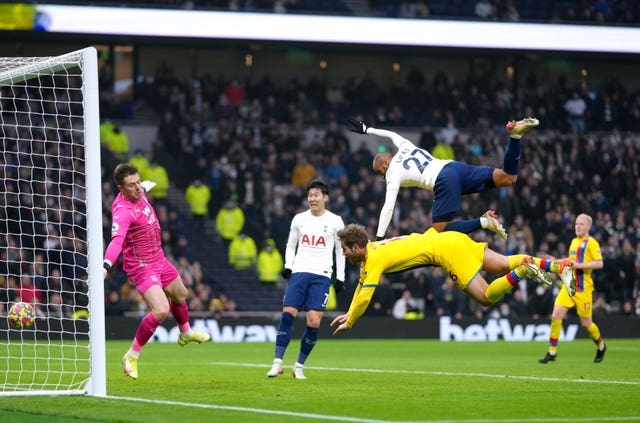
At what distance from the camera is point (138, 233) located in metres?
13.4

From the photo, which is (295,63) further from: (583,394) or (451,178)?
(583,394)

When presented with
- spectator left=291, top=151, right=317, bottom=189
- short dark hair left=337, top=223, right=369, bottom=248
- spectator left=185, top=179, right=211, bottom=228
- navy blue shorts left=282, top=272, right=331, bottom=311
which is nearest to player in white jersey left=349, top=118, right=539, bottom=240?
navy blue shorts left=282, top=272, right=331, bottom=311

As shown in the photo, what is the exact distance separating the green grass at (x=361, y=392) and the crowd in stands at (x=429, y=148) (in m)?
10.3

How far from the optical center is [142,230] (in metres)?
13.4

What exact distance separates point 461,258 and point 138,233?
151 inches

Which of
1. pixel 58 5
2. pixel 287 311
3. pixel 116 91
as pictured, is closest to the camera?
pixel 287 311

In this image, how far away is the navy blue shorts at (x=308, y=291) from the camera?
572 inches

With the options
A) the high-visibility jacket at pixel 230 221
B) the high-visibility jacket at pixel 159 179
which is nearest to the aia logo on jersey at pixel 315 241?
the high-visibility jacket at pixel 230 221

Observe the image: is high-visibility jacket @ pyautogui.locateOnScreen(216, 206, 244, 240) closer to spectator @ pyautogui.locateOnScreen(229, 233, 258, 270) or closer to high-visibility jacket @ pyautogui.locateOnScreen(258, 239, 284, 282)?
spectator @ pyautogui.locateOnScreen(229, 233, 258, 270)

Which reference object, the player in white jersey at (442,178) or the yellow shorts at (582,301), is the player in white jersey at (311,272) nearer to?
the player in white jersey at (442,178)

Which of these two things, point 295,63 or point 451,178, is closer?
point 451,178

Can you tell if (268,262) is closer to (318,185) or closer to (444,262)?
(318,185)

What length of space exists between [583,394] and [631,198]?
2398cm

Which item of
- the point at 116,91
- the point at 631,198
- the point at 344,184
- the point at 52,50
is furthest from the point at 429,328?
the point at 52,50
